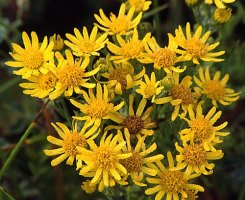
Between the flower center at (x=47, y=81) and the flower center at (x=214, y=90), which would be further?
the flower center at (x=214, y=90)

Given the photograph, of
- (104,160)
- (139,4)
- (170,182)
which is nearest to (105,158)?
(104,160)

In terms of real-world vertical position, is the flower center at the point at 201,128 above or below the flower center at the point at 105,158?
above

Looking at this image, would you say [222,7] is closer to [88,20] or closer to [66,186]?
[66,186]

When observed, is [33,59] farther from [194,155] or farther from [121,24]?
[194,155]

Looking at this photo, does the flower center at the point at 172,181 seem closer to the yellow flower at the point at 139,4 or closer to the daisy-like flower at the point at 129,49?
the daisy-like flower at the point at 129,49

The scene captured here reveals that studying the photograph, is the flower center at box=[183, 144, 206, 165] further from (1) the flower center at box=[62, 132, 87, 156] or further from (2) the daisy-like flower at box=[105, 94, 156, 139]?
(1) the flower center at box=[62, 132, 87, 156]

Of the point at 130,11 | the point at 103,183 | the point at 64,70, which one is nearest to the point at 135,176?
the point at 103,183

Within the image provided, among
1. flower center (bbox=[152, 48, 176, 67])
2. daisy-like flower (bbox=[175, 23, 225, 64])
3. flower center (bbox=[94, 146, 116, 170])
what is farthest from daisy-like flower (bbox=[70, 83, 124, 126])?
daisy-like flower (bbox=[175, 23, 225, 64])

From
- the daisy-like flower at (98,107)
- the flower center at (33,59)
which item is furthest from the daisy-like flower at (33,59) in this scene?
the daisy-like flower at (98,107)
